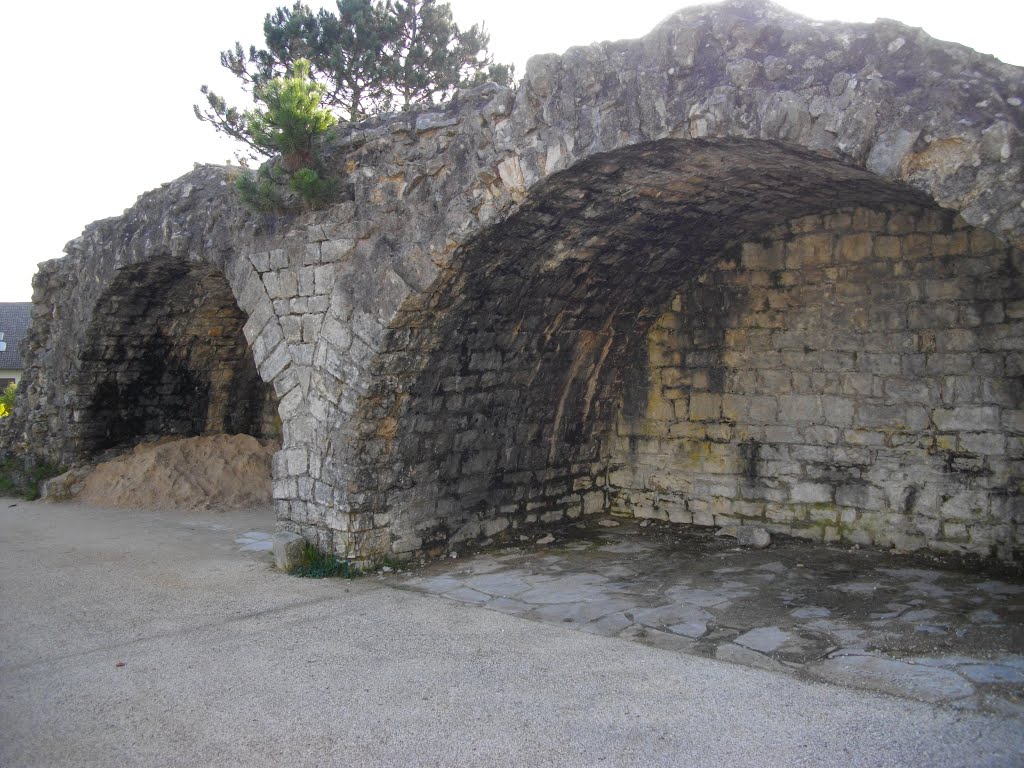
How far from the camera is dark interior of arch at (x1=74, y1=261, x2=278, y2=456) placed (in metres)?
9.16

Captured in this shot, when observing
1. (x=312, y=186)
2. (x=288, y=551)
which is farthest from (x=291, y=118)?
(x=288, y=551)

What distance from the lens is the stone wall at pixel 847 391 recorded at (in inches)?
237

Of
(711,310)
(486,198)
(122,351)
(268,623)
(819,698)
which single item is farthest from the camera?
(122,351)

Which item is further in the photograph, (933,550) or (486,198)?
(933,550)

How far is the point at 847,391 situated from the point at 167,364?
7.38m

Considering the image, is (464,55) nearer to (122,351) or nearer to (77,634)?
(122,351)

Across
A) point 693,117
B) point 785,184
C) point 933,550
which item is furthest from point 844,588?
point 693,117

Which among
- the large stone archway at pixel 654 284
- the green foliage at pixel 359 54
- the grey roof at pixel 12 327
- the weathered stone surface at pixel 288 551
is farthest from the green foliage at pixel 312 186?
the grey roof at pixel 12 327

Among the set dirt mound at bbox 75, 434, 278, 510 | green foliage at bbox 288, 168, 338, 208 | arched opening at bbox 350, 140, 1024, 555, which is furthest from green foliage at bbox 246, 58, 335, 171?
dirt mound at bbox 75, 434, 278, 510

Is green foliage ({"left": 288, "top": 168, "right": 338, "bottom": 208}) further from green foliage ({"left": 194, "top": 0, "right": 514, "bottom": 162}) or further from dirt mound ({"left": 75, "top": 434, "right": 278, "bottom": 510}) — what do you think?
green foliage ({"left": 194, "top": 0, "right": 514, "bottom": 162})

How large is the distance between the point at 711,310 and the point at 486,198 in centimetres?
275

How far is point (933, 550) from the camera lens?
6.22 meters

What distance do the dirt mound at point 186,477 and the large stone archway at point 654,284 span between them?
→ 260cm

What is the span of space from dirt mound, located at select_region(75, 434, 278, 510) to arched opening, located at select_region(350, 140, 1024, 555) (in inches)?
140
